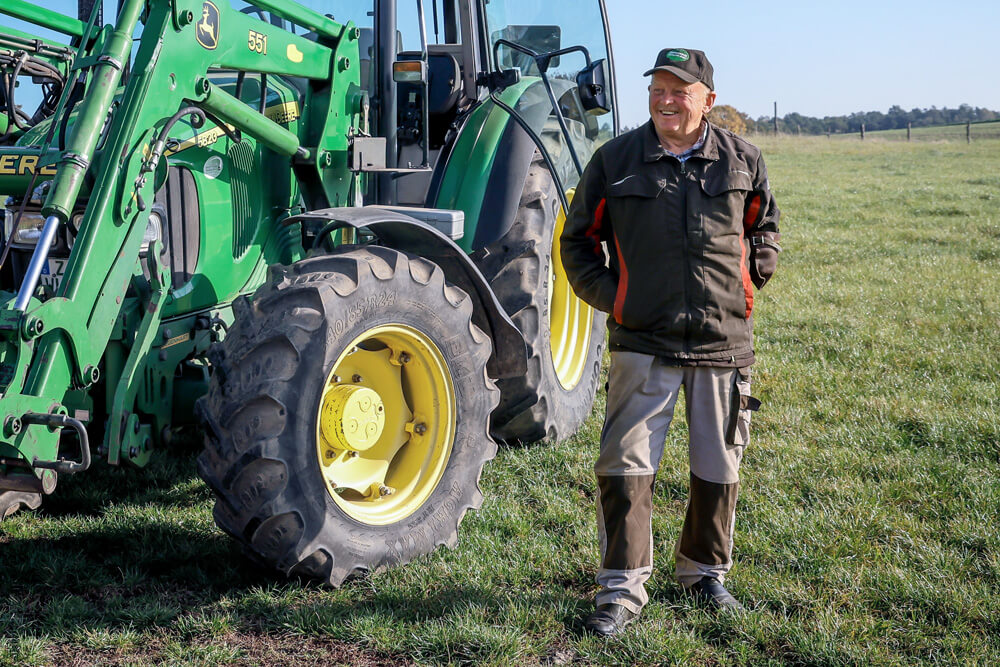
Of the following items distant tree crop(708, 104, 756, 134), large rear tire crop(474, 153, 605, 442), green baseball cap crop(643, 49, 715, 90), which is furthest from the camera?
distant tree crop(708, 104, 756, 134)

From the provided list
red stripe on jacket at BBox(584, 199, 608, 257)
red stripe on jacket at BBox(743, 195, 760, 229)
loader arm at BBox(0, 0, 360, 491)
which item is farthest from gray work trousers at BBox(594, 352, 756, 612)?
loader arm at BBox(0, 0, 360, 491)

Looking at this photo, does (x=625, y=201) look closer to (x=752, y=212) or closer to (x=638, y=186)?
(x=638, y=186)

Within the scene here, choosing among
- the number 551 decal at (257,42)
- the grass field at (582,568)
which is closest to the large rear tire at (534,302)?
the grass field at (582,568)

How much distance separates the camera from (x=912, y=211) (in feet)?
47.8

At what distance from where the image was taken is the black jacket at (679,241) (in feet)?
10.2

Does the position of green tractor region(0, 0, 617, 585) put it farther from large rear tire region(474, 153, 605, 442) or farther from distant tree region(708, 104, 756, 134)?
distant tree region(708, 104, 756, 134)

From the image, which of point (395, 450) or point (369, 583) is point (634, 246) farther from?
point (369, 583)

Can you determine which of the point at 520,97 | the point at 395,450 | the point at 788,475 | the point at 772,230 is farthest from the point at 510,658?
the point at 520,97

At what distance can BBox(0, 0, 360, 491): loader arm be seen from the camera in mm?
2871

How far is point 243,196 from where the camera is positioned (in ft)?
13.2

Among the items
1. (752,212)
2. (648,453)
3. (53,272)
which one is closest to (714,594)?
(648,453)

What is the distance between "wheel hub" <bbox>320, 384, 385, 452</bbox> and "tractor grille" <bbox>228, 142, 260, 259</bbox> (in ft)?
3.13

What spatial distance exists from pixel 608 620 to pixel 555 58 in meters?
3.28

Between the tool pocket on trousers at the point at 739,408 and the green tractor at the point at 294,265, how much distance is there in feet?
3.24
